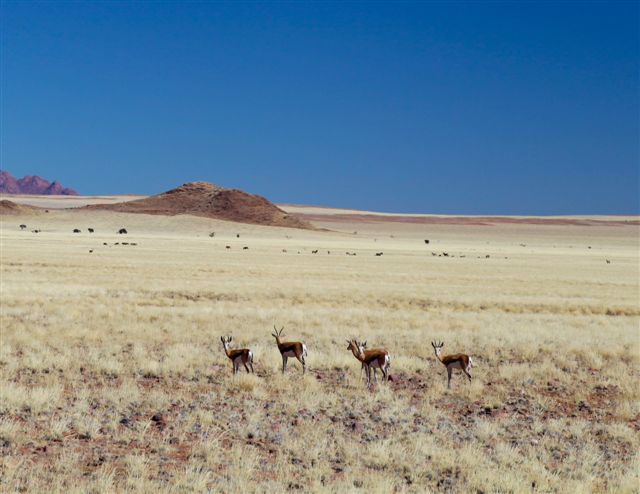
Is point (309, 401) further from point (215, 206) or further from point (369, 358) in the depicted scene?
point (215, 206)

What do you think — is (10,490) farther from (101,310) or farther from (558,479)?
(101,310)

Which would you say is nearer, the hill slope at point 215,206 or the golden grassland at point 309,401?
the golden grassland at point 309,401

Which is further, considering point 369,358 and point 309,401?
point 369,358

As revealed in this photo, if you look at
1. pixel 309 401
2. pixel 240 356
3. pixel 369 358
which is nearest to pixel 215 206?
pixel 240 356

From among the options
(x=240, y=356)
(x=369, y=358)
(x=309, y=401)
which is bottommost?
(x=309, y=401)

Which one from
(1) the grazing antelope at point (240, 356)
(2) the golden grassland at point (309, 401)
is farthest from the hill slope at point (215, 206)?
(1) the grazing antelope at point (240, 356)

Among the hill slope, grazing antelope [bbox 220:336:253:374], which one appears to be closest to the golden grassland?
grazing antelope [bbox 220:336:253:374]

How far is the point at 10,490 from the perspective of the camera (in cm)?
739

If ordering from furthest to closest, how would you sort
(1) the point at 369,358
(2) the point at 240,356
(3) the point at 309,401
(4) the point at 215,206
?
(4) the point at 215,206 < (2) the point at 240,356 < (1) the point at 369,358 < (3) the point at 309,401

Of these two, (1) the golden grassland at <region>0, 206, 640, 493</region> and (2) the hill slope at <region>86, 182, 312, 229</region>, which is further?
(2) the hill slope at <region>86, 182, 312, 229</region>

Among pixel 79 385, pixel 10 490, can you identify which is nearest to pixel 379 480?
pixel 10 490

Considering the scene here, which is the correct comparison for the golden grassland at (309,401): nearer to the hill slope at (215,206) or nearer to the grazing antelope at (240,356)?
the grazing antelope at (240,356)

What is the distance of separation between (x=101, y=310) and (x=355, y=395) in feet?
42.0

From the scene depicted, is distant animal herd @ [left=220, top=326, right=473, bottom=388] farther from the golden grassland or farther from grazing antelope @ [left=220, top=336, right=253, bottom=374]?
the golden grassland
